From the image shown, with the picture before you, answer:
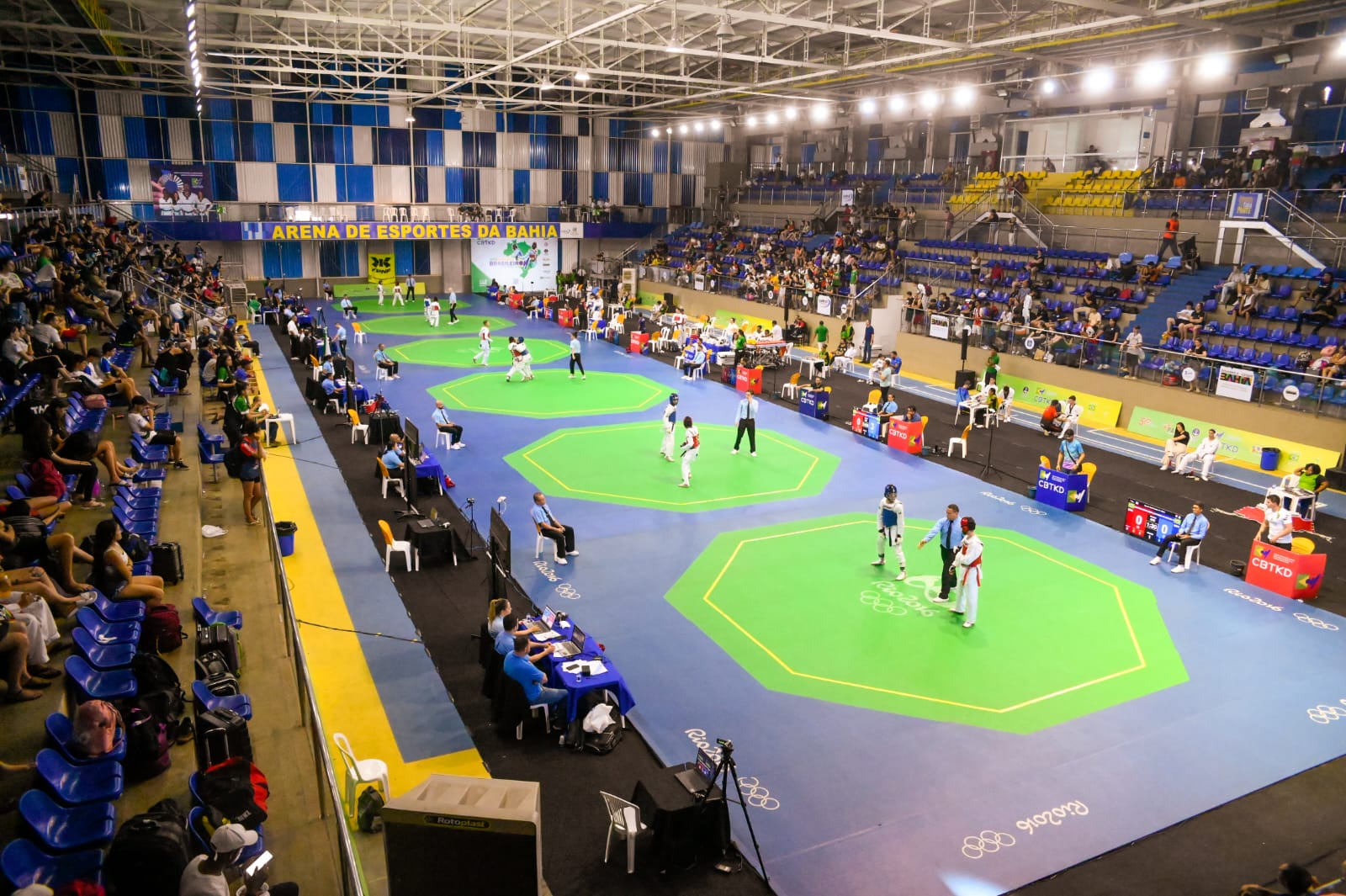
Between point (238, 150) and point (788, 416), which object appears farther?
point (238, 150)

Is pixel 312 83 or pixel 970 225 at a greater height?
pixel 312 83

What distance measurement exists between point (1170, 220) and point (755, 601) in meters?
25.7

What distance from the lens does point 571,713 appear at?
10484mm

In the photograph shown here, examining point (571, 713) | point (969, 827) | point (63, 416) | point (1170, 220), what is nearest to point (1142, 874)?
point (969, 827)

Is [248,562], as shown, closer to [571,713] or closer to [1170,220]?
[571,713]

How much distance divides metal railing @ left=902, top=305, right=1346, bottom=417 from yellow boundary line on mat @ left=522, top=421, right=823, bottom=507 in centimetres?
1043

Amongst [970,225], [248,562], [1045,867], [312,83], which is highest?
[312,83]

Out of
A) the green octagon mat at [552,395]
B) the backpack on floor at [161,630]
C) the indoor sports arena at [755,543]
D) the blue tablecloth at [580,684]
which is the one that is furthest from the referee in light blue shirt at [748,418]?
the backpack on floor at [161,630]

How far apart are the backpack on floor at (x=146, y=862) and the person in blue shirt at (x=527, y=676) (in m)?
4.30

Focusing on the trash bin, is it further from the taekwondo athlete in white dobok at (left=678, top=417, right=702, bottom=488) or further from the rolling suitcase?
the taekwondo athlete in white dobok at (left=678, top=417, right=702, bottom=488)

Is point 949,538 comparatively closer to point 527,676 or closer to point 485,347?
point 527,676

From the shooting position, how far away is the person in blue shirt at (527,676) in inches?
405

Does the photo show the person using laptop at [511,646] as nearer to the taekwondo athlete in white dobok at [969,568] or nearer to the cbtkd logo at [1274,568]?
the taekwondo athlete in white dobok at [969,568]

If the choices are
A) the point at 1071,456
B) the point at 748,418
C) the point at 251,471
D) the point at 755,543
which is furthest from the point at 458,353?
the point at 1071,456
